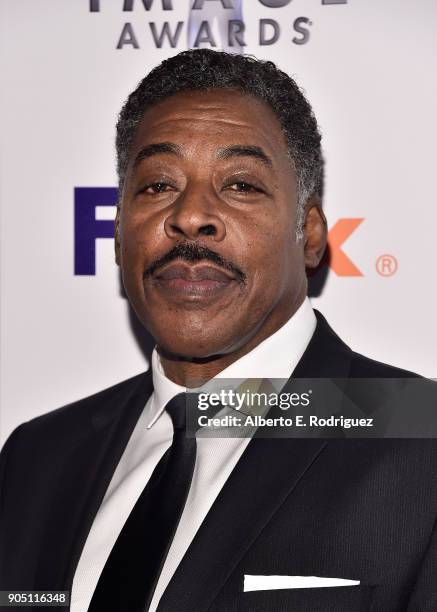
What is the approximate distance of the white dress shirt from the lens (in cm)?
180

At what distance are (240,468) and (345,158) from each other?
104 cm

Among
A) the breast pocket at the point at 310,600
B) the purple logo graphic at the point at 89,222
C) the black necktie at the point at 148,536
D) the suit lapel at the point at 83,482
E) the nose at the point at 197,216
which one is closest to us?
the breast pocket at the point at 310,600

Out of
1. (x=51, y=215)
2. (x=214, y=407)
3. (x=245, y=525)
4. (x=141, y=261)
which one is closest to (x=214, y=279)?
(x=141, y=261)

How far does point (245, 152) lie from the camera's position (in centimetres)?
191

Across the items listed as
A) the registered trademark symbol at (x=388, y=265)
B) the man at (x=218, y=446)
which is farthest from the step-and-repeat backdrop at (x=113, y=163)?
the man at (x=218, y=446)

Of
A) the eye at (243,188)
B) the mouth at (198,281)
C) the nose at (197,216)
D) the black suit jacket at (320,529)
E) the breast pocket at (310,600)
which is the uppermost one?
the eye at (243,188)

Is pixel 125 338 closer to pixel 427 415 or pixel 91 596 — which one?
pixel 91 596

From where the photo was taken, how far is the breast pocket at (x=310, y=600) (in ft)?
5.24

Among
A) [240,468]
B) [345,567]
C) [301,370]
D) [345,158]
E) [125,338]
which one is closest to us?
[345,567]

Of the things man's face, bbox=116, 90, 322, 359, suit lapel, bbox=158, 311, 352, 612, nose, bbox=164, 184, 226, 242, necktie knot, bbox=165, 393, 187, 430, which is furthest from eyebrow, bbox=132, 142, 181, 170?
suit lapel, bbox=158, 311, 352, 612

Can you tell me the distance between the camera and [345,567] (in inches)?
63.7

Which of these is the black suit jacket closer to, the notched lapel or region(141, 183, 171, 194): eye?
the notched lapel

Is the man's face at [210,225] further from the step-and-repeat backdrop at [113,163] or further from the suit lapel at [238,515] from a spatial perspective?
the step-and-repeat backdrop at [113,163]

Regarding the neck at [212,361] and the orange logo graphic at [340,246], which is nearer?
the neck at [212,361]
